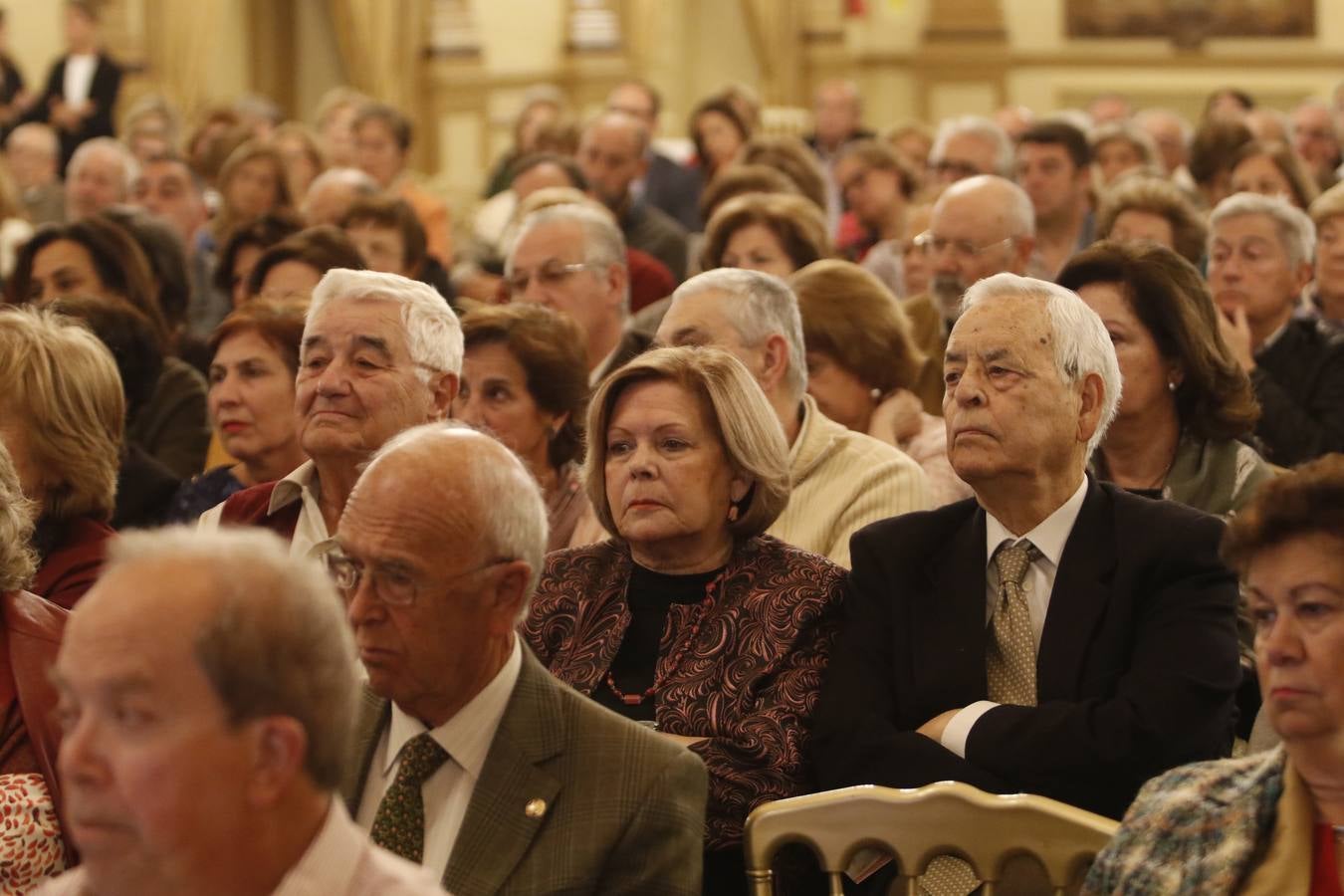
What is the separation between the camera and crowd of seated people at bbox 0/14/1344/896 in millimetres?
1766

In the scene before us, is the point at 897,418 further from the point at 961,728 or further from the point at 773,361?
the point at 961,728

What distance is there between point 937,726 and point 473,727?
0.86 meters

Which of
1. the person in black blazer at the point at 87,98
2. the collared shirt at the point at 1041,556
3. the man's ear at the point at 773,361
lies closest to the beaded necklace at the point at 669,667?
the collared shirt at the point at 1041,556

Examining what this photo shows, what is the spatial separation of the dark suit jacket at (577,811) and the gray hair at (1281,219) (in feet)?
11.3

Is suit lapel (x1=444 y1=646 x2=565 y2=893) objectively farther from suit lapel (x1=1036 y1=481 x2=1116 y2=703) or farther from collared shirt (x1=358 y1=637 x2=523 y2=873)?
suit lapel (x1=1036 y1=481 x2=1116 y2=703)

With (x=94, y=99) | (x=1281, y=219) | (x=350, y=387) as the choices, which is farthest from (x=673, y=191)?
(x=350, y=387)

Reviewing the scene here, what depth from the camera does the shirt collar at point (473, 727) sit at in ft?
7.91

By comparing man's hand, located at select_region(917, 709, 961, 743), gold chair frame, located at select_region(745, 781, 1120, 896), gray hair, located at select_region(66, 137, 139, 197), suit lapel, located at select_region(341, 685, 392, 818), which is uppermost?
gray hair, located at select_region(66, 137, 139, 197)

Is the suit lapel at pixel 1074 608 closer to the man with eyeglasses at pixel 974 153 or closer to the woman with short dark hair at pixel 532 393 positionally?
the woman with short dark hair at pixel 532 393

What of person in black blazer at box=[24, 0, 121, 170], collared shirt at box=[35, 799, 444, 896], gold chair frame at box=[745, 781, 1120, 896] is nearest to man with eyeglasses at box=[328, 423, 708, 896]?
gold chair frame at box=[745, 781, 1120, 896]

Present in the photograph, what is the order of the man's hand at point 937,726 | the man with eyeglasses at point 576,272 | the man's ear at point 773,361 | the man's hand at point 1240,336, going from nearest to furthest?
1. the man's hand at point 937,726
2. the man's ear at point 773,361
3. the man's hand at point 1240,336
4. the man with eyeglasses at point 576,272

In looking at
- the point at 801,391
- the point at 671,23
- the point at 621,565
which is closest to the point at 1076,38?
the point at 671,23

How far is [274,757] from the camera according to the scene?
1.74 m

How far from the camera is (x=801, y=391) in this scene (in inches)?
163
